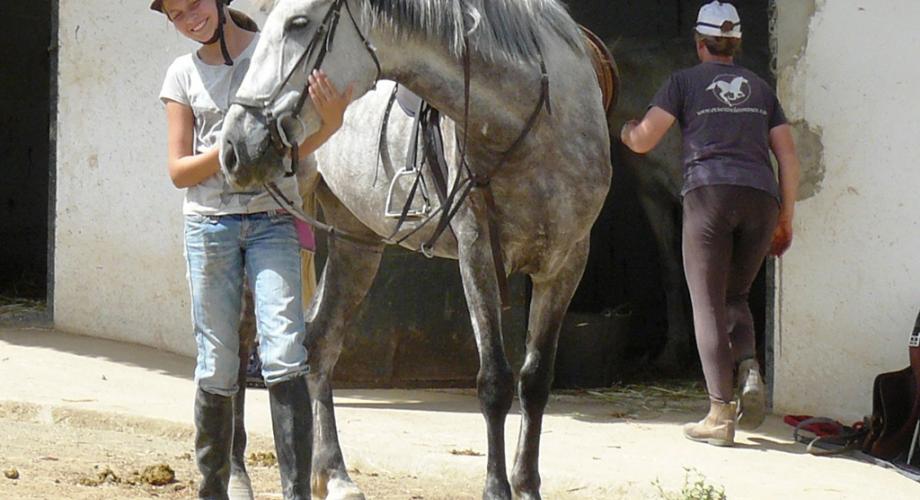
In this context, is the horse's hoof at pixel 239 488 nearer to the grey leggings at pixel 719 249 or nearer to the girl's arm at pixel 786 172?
the grey leggings at pixel 719 249

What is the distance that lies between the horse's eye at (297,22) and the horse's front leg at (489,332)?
3.05ft

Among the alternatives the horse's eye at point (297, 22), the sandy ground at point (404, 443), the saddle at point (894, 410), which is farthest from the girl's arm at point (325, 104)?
the saddle at point (894, 410)

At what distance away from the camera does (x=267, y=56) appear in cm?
404

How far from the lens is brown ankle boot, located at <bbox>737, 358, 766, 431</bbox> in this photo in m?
6.02

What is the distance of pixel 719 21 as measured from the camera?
6109 millimetres

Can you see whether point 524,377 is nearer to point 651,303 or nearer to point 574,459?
point 574,459

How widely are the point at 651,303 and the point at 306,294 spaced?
414 cm

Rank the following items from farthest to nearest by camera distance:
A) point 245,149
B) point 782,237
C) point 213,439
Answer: point 782,237 < point 213,439 < point 245,149

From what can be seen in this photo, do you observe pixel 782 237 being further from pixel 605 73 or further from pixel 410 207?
pixel 410 207

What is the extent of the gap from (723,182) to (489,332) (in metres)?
1.73

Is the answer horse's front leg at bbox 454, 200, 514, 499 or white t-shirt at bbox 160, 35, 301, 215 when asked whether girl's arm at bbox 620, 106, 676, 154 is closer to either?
horse's front leg at bbox 454, 200, 514, 499

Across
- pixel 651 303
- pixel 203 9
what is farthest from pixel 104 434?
pixel 651 303

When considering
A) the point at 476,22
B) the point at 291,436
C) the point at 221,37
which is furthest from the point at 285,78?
the point at 291,436

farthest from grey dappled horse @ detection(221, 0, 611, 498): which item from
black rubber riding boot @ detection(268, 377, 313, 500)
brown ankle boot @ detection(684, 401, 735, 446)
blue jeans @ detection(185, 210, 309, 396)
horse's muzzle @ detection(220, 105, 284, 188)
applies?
brown ankle boot @ detection(684, 401, 735, 446)
